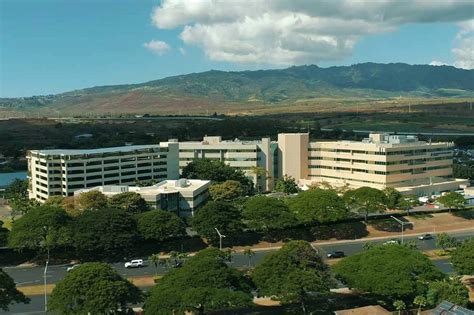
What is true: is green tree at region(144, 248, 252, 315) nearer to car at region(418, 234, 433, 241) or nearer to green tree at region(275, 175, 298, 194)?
car at region(418, 234, 433, 241)

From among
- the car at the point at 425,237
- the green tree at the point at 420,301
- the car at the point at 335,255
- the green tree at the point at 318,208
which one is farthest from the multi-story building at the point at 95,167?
the green tree at the point at 420,301

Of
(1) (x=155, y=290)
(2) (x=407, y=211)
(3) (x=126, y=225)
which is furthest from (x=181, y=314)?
(2) (x=407, y=211)

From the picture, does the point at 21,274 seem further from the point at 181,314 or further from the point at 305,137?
the point at 305,137

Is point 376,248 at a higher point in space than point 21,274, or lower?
higher

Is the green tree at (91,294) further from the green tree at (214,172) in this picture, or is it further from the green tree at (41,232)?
the green tree at (214,172)

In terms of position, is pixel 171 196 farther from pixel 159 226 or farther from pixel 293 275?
pixel 293 275

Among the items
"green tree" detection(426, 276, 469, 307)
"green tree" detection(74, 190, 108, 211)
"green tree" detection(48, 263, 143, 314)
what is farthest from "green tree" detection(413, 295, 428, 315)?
"green tree" detection(74, 190, 108, 211)
